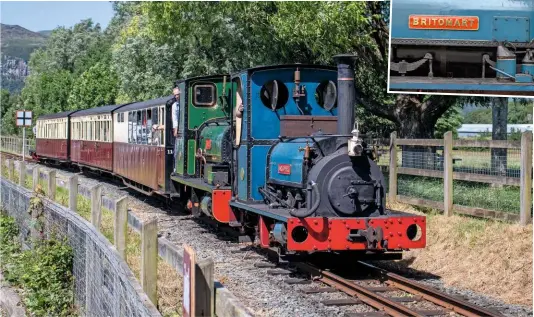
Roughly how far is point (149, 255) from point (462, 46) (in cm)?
642

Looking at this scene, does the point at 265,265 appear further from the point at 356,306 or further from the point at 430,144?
Answer: the point at 430,144

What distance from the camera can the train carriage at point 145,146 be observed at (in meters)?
17.1

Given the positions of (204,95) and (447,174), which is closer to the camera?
(447,174)

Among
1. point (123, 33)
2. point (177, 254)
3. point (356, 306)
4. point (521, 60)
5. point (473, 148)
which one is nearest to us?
point (177, 254)

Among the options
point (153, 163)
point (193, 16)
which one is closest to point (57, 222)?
point (153, 163)

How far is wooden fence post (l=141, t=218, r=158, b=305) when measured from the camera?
6.45 m

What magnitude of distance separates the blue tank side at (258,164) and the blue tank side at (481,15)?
2587mm

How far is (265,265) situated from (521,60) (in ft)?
15.4

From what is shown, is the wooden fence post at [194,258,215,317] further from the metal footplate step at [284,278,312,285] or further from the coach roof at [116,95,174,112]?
the coach roof at [116,95,174,112]

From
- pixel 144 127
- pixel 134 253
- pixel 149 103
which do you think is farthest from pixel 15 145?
pixel 134 253

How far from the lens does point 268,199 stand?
36.5 ft

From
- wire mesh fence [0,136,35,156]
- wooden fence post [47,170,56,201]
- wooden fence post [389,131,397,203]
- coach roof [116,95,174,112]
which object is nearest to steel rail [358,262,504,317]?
wooden fence post [389,131,397,203]

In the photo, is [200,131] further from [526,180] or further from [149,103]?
[526,180]

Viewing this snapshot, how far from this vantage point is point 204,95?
1534 cm
